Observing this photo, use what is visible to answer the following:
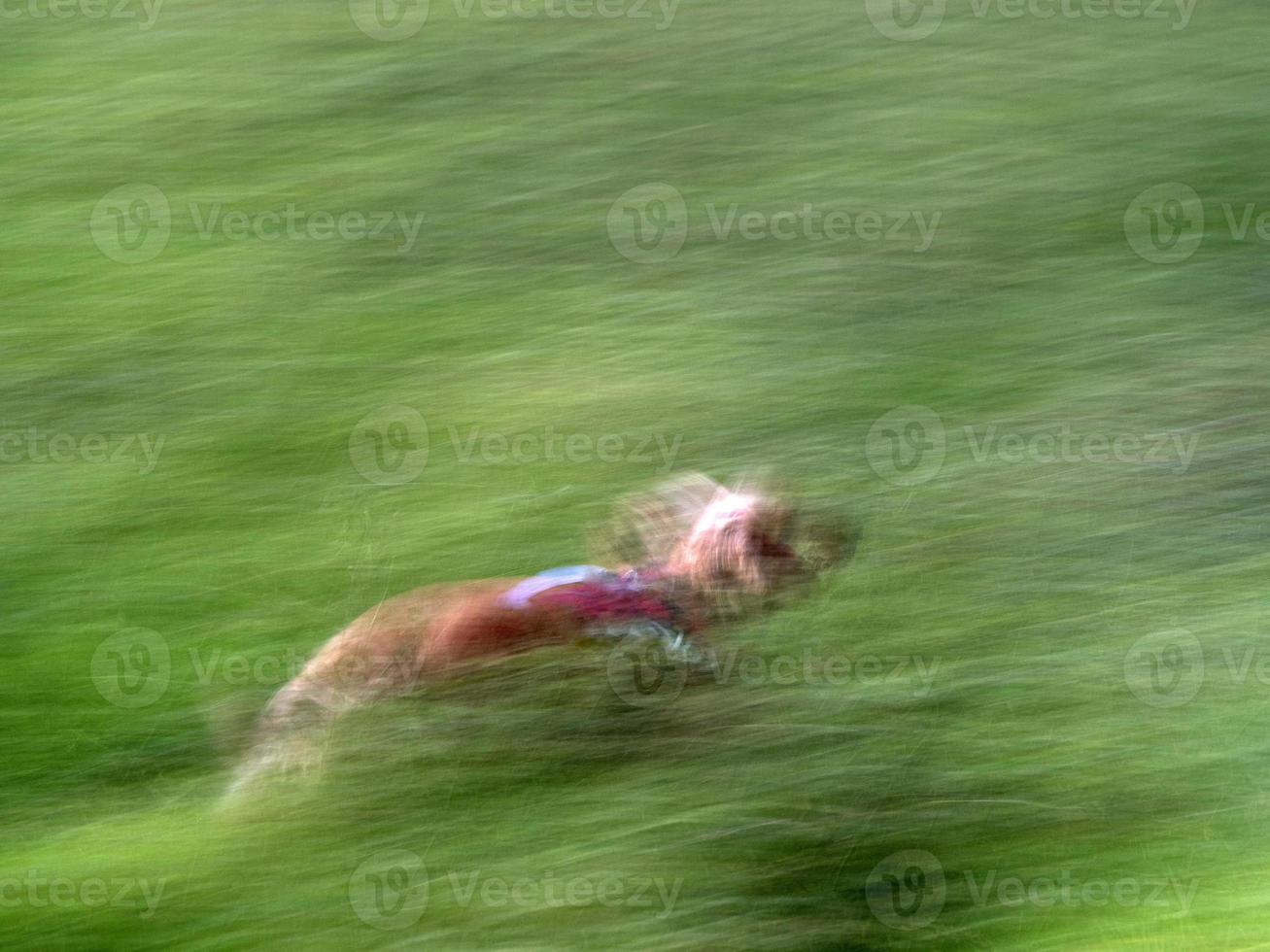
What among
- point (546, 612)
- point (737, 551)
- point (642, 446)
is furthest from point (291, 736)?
point (642, 446)

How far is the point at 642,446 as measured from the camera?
3.64 m

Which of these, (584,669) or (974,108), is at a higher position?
(974,108)

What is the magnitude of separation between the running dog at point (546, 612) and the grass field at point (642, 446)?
0.08 m

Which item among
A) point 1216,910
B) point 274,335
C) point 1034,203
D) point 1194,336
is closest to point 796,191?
point 1034,203

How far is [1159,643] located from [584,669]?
123 cm

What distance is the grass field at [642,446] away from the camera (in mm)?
2328

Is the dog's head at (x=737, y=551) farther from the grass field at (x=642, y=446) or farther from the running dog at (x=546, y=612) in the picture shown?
the grass field at (x=642, y=446)

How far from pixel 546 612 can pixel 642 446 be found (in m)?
1.11

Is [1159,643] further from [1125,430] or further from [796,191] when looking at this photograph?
[796,191]

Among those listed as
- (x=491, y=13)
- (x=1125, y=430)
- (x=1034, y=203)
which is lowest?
(x=1125, y=430)

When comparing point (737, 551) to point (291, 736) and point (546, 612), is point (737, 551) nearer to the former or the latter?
point (546, 612)

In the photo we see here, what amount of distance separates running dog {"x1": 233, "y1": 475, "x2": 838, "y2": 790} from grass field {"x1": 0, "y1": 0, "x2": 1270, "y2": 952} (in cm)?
8

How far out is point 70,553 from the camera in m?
3.38

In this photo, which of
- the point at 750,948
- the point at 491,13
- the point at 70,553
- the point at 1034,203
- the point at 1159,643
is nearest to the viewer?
the point at 750,948
